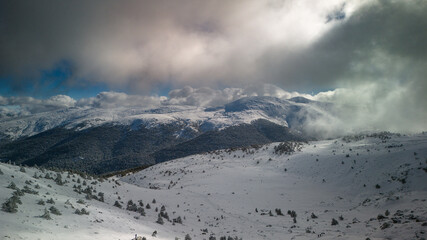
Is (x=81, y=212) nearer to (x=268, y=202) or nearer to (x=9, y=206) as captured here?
(x=9, y=206)

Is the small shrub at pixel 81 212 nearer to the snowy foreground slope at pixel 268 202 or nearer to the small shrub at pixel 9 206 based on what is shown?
the snowy foreground slope at pixel 268 202

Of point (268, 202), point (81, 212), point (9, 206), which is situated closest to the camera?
point (9, 206)

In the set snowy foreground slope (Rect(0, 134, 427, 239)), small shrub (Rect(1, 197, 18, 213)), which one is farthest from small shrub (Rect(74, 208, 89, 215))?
small shrub (Rect(1, 197, 18, 213))

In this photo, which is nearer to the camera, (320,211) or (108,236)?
(108,236)

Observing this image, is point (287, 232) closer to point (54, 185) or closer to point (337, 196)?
point (337, 196)

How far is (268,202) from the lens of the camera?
24.0 meters

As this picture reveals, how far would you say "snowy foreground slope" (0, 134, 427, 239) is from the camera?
10961 millimetres

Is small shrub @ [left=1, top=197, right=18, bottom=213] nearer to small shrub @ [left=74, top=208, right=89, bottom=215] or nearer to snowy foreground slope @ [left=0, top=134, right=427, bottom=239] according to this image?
snowy foreground slope @ [left=0, top=134, right=427, bottom=239]

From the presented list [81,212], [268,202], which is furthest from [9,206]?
[268,202]

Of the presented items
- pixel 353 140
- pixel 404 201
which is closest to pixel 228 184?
pixel 404 201

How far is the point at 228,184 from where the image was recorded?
32.9m

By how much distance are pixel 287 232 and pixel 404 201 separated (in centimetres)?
927

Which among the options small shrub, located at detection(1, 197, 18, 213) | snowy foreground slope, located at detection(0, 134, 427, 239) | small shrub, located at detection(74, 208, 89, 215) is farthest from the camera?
small shrub, located at detection(74, 208, 89, 215)

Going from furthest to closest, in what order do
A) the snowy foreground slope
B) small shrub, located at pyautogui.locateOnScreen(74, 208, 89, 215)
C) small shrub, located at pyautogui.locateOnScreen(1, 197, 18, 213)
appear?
small shrub, located at pyautogui.locateOnScreen(74, 208, 89, 215)
the snowy foreground slope
small shrub, located at pyautogui.locateOnScreen(1, 197, 18, 213)
